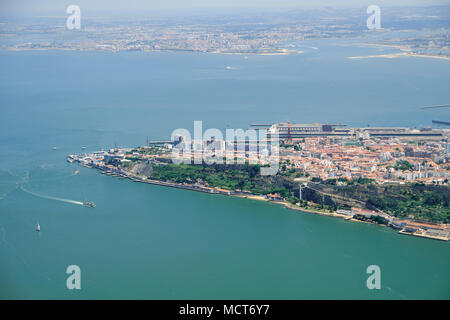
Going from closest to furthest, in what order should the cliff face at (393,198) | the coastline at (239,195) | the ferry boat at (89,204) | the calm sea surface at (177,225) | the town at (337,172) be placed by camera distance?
the calm sea surface at (177,225) < the cliff face at (393,198) < the town at (337,172) < the coastline at (239,195) < the ferry boat at (89,204)

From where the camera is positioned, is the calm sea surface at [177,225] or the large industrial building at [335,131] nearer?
the calm sea surface at [177,225]

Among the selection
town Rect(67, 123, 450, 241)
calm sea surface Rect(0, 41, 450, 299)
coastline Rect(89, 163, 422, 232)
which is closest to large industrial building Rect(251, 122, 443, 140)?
town Rect(67, 123, 450, 241)

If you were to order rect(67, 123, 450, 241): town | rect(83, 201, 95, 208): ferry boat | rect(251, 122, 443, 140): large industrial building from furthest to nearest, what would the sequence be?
1. rect(251, 122, 443, 140): large industrial building
2. rect(83, 201, 95, 208): ferry boat
3. rect(67, 123, 450, 241): town

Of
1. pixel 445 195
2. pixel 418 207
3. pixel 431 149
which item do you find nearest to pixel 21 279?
pixel 418 207

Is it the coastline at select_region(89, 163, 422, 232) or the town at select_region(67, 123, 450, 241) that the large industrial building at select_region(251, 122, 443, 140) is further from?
the coastline at select_region(89, 163, 422, 232)

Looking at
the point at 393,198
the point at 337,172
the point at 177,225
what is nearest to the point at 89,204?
the point at 177,225

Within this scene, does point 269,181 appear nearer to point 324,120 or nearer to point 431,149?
point 431,149

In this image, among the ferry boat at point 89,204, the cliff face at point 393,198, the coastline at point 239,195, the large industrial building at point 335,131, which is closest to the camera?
the cliff face at point 393,198

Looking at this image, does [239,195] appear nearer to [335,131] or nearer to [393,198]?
[393,198]

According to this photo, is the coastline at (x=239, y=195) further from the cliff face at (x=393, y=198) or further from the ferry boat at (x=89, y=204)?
the ferry boat at (x=89, y=204)

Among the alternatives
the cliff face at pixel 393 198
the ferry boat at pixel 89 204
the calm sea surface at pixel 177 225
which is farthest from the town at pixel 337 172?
the ferry boat at pixel 89 204
